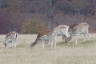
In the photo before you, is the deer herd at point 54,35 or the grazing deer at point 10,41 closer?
the deer herd at point 54,35

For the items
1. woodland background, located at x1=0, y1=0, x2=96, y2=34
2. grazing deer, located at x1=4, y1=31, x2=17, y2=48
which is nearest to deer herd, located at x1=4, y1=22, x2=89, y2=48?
grazing deer, located at x1=4, y1=31, x2=17, y2=48

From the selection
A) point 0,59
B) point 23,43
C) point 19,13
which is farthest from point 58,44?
point 19,13

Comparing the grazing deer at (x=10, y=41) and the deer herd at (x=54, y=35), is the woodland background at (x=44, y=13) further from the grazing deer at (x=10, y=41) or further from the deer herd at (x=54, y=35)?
the grazing deer at (x=10, y=41)

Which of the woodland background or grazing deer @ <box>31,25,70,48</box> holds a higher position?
the woodland background

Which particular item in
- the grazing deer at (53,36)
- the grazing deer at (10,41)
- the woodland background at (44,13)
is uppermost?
the woodland background at (44,13)

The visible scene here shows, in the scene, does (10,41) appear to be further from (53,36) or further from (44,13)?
(44,13)

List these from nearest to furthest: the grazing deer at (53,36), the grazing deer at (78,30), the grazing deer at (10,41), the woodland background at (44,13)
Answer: the grazing deer at (53,36)
the grazing deer at (10,41)
the grazing deer at (78,30)
the woodland background at (44,13)

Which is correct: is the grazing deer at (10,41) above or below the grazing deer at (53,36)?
below

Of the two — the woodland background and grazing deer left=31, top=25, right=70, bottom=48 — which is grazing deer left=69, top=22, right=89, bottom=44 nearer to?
grazing deer left=31, top=25, right=70, bottom=48

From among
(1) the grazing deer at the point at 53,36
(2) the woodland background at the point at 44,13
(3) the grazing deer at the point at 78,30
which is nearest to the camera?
(1) the grazing deer at the point at 53,36

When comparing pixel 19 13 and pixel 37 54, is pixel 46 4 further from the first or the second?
pixel 37 54

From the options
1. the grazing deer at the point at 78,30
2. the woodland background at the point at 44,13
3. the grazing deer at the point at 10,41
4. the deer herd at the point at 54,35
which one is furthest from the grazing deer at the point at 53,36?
the woodland background at the point at 44,13

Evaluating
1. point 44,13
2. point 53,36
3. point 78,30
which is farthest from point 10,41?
point 44,13

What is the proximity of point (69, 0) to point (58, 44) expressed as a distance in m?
15.5
